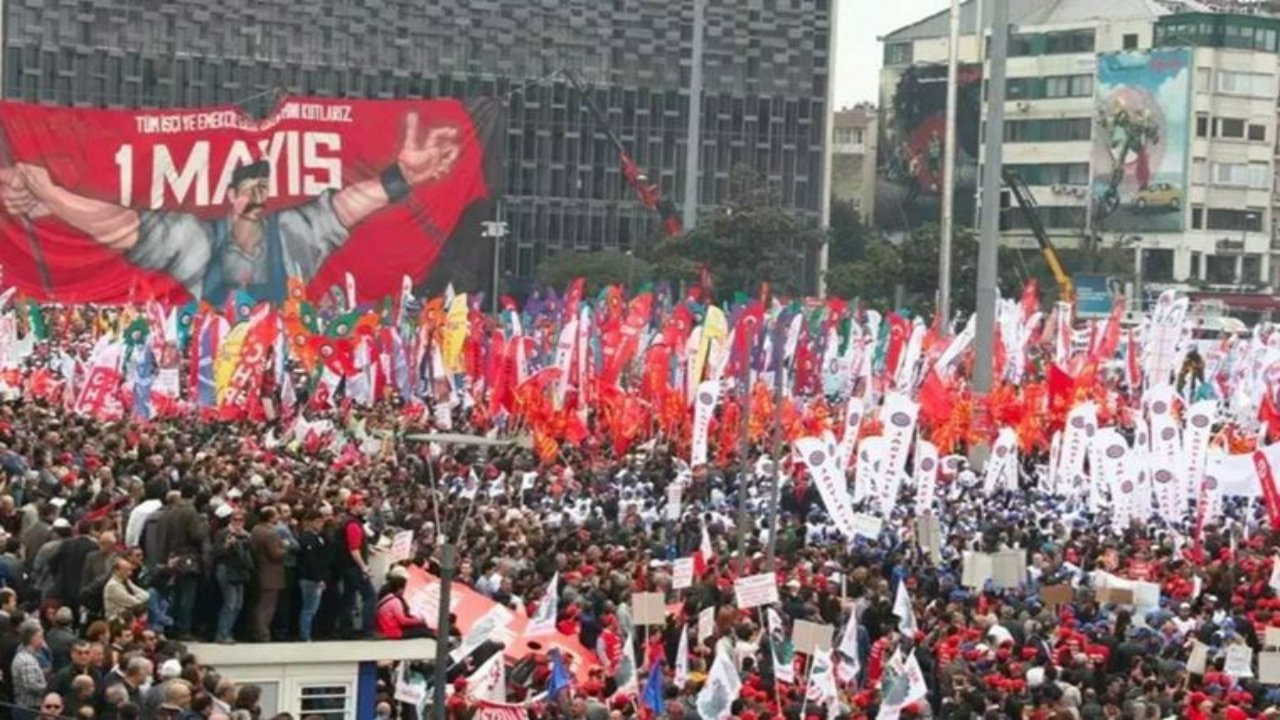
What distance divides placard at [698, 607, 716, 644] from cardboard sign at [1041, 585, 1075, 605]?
13.1 feet

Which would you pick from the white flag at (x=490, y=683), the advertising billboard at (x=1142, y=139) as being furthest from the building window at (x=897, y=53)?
the white flag at (x=490, y=683)

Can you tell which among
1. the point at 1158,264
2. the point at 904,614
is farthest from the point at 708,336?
the point at 1158,264

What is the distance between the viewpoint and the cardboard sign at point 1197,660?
22.2m

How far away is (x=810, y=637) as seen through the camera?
20.8 meters

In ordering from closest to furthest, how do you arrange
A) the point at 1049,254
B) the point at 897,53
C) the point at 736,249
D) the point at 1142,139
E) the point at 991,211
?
the point at 991,211, the point at 736,249, the point at 1049,254, the point at 1142,139, the point at 897,53

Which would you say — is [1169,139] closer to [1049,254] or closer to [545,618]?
[1049,254]

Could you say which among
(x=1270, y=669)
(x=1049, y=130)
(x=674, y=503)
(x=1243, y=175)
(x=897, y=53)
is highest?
(x=897, y=53)

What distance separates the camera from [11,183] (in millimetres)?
49562

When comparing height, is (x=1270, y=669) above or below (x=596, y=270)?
above

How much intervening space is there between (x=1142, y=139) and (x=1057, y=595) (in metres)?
93.6

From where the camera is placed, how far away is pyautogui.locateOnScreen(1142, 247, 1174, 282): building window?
4611 inches

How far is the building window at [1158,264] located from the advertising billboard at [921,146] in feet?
21.2

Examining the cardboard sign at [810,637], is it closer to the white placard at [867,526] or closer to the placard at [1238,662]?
the placard at [1238,662]

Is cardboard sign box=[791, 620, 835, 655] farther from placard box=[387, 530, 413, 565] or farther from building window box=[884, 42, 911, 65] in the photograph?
building window box=[884, 42, 911, 65]
